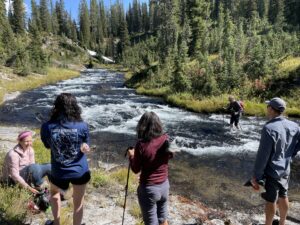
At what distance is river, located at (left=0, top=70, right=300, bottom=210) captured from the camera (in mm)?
10875

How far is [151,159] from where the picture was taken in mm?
5039

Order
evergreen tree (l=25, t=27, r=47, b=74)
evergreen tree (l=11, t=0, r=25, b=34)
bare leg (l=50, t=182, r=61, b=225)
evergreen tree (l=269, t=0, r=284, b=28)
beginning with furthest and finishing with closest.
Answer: evergreen tree (l=11, t=0, r=25, b=34) → evergreen tree (l=269, t=0, r=284, b=28) → evergreen tree (l=25, t=27, r=47, b=74) → bare leg (l=50, t=182, r=61, b=225)

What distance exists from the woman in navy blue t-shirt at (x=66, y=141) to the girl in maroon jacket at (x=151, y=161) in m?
0.87

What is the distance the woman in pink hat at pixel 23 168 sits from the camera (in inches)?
274

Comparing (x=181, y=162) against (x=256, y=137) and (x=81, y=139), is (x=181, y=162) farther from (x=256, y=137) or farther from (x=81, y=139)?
(x=81, y=139)

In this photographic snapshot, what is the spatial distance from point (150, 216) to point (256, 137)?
14.3 meters

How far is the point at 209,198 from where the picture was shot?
10.2 meters

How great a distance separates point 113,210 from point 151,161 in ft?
10.1

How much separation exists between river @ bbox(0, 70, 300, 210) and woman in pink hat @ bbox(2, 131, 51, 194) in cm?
323

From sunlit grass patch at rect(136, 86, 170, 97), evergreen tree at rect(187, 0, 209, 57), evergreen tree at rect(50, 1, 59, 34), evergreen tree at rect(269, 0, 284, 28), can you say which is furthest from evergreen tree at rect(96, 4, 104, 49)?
sunlit grass patch at rect(136, 86, 170, 97)

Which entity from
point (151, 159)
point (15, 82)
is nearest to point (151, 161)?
point (151, 159)

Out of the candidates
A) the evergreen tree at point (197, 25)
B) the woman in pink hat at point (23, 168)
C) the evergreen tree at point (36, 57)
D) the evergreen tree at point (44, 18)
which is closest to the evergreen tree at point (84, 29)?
the evergreen tree at point (44, 18)

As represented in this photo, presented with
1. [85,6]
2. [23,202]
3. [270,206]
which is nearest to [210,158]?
[270,206]

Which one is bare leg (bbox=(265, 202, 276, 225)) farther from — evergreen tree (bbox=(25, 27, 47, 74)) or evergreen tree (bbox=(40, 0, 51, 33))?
evergreen tree (bbox=(40, 0, 51, 33))
